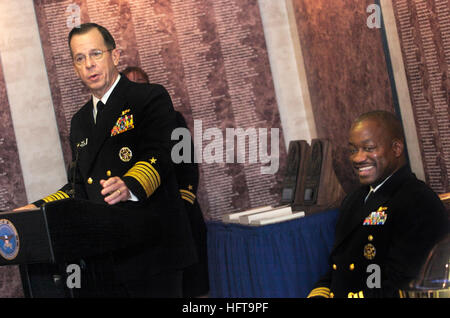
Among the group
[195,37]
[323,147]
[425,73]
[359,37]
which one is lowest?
[323,147]

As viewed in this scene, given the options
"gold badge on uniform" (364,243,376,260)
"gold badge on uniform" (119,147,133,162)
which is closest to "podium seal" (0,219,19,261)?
"gold badge on uniform" (119,147,133,162)

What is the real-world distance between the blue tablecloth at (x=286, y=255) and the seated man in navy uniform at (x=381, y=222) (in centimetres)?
86

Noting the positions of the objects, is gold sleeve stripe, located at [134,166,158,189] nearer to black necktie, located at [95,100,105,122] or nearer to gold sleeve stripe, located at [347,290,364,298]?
black necktie, located at [95,100,105,122]

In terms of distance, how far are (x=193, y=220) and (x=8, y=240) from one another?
249 centimetres

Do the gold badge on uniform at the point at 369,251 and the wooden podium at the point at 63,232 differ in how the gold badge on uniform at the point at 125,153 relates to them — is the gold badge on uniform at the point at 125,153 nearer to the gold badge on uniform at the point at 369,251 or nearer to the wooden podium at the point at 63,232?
the wooden podium at the point at 63,232

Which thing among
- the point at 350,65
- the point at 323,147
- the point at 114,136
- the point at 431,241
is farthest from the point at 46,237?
the point at 350,65

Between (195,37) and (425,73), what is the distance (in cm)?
215

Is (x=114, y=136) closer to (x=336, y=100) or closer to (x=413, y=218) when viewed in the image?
(x=413, y=218)

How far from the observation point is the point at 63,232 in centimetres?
151

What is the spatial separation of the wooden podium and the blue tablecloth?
2052mm

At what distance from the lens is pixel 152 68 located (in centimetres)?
493

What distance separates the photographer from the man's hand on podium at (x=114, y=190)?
5.75 ft

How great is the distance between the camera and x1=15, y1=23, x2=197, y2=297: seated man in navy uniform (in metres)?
1.95

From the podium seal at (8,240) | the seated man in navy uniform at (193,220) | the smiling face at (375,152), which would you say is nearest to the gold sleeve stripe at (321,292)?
the smiling face at (375,152)
